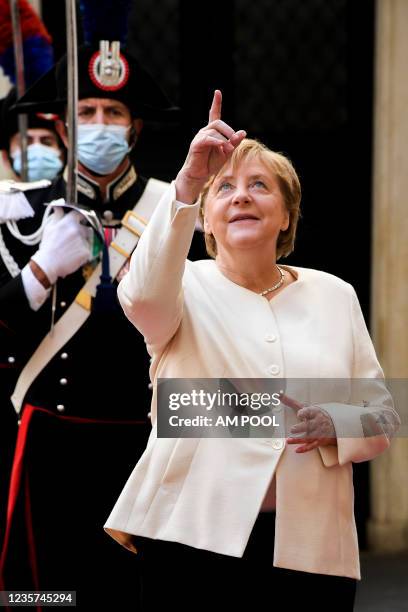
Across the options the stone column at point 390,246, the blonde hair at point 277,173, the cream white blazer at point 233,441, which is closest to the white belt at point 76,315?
the blonde hair at point 277,173

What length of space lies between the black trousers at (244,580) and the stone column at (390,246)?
12.7 feet

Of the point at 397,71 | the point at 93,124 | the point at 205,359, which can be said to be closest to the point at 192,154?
the point at 205,359

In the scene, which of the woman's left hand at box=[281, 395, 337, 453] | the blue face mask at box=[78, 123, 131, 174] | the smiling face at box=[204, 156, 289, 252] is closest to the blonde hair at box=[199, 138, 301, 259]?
the smiling face at box=[204, 156, 289, 252]

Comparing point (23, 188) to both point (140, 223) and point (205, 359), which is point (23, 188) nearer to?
point (140, 223)

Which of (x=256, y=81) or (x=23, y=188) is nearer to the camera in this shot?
(x=23, y=188)

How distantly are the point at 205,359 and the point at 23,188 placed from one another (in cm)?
202

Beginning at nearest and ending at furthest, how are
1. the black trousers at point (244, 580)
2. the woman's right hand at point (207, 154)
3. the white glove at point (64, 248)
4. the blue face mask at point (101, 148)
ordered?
the woman's right hand at point (207, 154)
the black trousers at point (244, 580)
the white glove at point (64, 248)
the blue face mask at point (101, 148)

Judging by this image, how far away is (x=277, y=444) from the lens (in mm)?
3426

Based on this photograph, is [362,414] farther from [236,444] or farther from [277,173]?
[277,173]

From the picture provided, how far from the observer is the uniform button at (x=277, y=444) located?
3.42 metres

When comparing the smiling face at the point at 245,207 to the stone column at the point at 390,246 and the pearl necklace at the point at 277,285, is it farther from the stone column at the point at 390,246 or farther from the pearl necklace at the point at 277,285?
the stone column at the point at 390,246

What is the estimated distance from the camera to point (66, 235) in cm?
498

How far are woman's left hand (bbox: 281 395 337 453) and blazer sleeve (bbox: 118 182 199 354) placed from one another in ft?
1.23

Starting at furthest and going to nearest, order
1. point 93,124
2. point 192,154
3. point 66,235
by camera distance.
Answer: point 93,124 → point 66,235 → point 192,154
